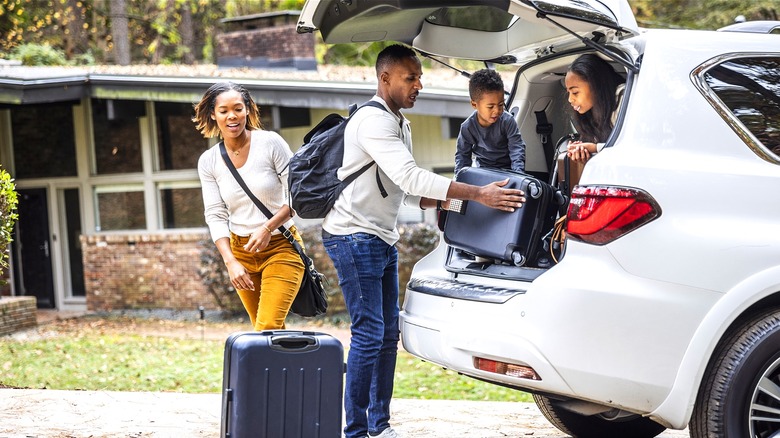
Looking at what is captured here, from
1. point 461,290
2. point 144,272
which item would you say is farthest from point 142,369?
point 461,290

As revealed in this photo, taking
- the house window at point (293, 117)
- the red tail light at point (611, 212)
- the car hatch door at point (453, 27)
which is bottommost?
the red tail light at point (611, 212)

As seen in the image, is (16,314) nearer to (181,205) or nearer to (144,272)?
(144,272)

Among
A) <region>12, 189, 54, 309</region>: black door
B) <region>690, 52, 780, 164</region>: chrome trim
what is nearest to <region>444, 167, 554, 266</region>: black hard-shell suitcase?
<region>690, 52, 780, 164</region>: chrome trim

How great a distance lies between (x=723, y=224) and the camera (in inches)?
156

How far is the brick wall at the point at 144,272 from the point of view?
16406 mm

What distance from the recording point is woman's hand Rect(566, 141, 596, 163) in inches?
180

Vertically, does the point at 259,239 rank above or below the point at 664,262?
above

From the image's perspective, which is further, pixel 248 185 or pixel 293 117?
pixel 293 117

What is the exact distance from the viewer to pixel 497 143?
537cm

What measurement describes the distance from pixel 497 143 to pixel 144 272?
12430 mm

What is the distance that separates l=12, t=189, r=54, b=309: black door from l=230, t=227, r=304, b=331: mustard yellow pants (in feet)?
46.0

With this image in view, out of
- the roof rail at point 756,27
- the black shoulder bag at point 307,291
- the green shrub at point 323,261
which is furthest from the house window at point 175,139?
the roof rail at point 756,27

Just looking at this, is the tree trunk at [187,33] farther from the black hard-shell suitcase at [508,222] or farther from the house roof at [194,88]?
the black hard-shell suitcase at [508,222]

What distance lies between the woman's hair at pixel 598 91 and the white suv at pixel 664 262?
0.85ft
